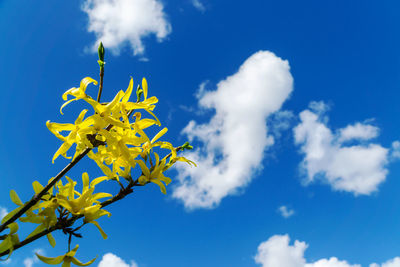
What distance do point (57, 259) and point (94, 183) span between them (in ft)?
1.86

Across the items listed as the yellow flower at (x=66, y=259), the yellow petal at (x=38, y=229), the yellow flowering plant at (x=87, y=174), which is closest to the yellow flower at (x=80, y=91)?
the yellow flowering plant at (x=87, y=174)

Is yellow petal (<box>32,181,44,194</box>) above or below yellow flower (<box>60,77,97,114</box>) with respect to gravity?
below

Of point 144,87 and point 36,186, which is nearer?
point 36,186

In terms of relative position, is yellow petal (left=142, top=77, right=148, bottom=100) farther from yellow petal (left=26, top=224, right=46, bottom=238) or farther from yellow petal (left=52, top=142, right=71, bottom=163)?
yellow petal (left=26, top=224, right=46, bottom=238)

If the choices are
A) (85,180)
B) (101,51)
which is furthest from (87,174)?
(101,51)

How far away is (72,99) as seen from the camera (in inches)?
87.0

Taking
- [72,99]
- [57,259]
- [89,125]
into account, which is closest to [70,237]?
[57,259]

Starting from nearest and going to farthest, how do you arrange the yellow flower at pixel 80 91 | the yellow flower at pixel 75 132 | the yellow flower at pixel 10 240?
the yellow flower at pixel 10 240 < the yellow flower at pixel 75 132 < the yellow flower at pixel 80 91

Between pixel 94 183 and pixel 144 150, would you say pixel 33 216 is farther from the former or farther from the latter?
pixel 144 150

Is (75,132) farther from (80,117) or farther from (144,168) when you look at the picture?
(144,168)

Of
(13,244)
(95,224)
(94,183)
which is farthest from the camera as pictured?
(94,183)

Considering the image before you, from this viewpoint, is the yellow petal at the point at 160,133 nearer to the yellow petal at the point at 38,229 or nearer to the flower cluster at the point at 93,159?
the flower cluster at the point at 93,159

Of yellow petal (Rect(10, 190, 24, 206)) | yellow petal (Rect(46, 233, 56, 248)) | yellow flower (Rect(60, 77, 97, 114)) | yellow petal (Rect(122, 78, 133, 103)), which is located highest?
yellow petal (Rect(122, 78, 133, 103))

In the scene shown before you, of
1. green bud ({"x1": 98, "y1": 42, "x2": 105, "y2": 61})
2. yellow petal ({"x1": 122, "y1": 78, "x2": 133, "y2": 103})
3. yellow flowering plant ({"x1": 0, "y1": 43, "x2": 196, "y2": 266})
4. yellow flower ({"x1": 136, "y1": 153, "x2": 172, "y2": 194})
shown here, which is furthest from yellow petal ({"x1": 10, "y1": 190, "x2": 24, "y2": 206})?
green bud ({"x1": 98, "y1": 42, "x2": 105, "y2": 61})
